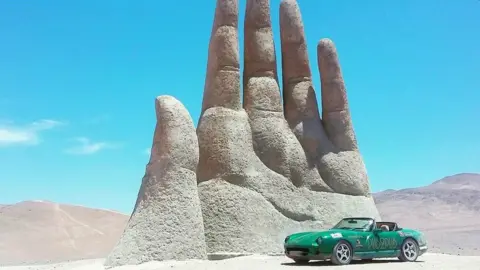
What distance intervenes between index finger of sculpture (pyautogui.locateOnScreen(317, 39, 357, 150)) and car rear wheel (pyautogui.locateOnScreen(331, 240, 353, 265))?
725 centimetres

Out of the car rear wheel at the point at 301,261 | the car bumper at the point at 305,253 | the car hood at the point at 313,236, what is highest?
the car hood at the point at 313,236

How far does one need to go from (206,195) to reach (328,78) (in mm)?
6490

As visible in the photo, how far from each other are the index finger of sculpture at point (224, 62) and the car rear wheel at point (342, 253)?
6.80 meters

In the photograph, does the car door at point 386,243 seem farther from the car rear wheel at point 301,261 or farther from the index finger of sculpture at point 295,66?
the index finger of sculpture at point 295,66

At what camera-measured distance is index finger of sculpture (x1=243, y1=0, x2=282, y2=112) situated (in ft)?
63.6

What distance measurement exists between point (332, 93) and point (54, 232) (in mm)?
41098

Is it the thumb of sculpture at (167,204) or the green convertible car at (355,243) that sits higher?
the thumb of sculpture at (167,204)

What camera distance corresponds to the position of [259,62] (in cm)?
1997

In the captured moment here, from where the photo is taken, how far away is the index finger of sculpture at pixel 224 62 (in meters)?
18.8

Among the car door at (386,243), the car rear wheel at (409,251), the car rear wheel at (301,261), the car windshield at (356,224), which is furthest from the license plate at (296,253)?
the car rear wheel at (409,251)

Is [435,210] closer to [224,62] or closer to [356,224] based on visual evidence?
[224,62]

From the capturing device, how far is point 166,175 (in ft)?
49.6

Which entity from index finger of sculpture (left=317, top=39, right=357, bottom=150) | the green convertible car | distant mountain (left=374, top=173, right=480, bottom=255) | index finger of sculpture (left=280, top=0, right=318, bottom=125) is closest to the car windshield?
the green convertible car

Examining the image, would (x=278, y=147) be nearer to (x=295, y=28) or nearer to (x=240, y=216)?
(x=240, y=216)
